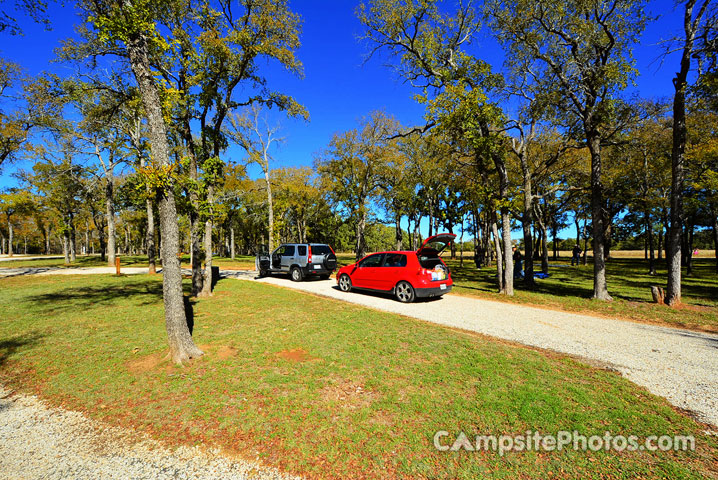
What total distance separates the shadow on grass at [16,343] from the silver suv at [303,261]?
10.0 meters

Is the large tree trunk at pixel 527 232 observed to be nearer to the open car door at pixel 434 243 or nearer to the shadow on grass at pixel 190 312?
the open car door at pixel 434 243

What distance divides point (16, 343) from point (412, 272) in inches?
369

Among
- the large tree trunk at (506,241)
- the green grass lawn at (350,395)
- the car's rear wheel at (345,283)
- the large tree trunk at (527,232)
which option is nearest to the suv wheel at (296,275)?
the car's rear wheel at (345,283)

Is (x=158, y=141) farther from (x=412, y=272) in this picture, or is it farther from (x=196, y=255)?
(x=412, y=272)

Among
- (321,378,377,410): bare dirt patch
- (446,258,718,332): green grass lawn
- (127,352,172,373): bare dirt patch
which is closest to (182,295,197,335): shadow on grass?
(127,352,172,373): bare dirt patch

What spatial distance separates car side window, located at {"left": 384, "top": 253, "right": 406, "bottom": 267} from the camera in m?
9.91

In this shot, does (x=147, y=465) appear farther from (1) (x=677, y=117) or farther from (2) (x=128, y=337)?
(1) (x=677, y=117)

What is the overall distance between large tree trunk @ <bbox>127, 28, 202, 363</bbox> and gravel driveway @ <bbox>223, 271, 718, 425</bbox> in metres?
5.47

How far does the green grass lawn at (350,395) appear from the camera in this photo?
8.45 feet

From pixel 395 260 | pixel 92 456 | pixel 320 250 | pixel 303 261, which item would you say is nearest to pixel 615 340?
pixel 395 260

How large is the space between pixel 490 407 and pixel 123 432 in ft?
13.3

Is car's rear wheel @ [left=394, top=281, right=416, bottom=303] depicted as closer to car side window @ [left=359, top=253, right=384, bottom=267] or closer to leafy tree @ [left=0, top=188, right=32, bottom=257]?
car side window @ [left=359, top=253, right=384, bottom=267]

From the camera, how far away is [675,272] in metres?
9.00

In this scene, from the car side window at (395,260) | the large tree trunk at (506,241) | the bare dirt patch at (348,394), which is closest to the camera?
the bare dirt patch at (348,394)
